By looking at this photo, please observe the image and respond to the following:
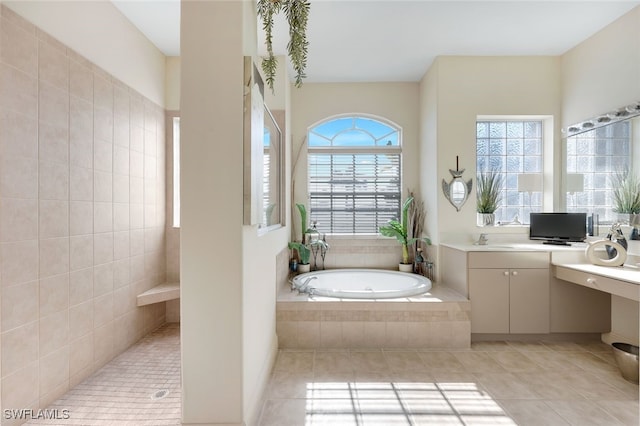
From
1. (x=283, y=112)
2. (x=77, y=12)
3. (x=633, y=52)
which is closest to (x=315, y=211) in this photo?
(x=283, y=112)

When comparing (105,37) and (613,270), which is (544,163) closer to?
(613,270)

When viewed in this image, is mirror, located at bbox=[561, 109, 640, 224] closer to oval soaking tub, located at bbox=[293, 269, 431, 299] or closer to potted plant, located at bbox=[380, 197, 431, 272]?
potted plant, located at bbox=[380, 197, 431, 272]

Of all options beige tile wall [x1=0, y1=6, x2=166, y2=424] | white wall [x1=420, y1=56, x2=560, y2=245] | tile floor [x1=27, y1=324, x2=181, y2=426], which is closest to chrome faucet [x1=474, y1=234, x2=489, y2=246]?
white wall [x1=420, y1=56, x2=560, y2=245]

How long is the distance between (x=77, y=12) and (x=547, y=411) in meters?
3.91

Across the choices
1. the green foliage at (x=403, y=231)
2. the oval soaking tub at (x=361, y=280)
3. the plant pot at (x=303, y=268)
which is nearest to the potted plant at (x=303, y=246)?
the plant pot at (x=303, y=268)

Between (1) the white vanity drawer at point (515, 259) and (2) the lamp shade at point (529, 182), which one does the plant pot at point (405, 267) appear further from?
(2) the lamp shade at point (529, 182)

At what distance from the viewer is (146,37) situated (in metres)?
2.88

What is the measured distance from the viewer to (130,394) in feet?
6.48

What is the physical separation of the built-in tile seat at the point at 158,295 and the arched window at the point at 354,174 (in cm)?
183

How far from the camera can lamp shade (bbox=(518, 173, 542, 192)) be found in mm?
3303

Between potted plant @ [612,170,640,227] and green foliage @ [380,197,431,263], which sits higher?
potted plant @ [612,170,640,227]

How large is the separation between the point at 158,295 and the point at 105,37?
2.17 meters

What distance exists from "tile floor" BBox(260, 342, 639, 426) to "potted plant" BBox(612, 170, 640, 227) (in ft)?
3.71

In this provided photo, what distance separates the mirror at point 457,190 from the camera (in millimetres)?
3316
